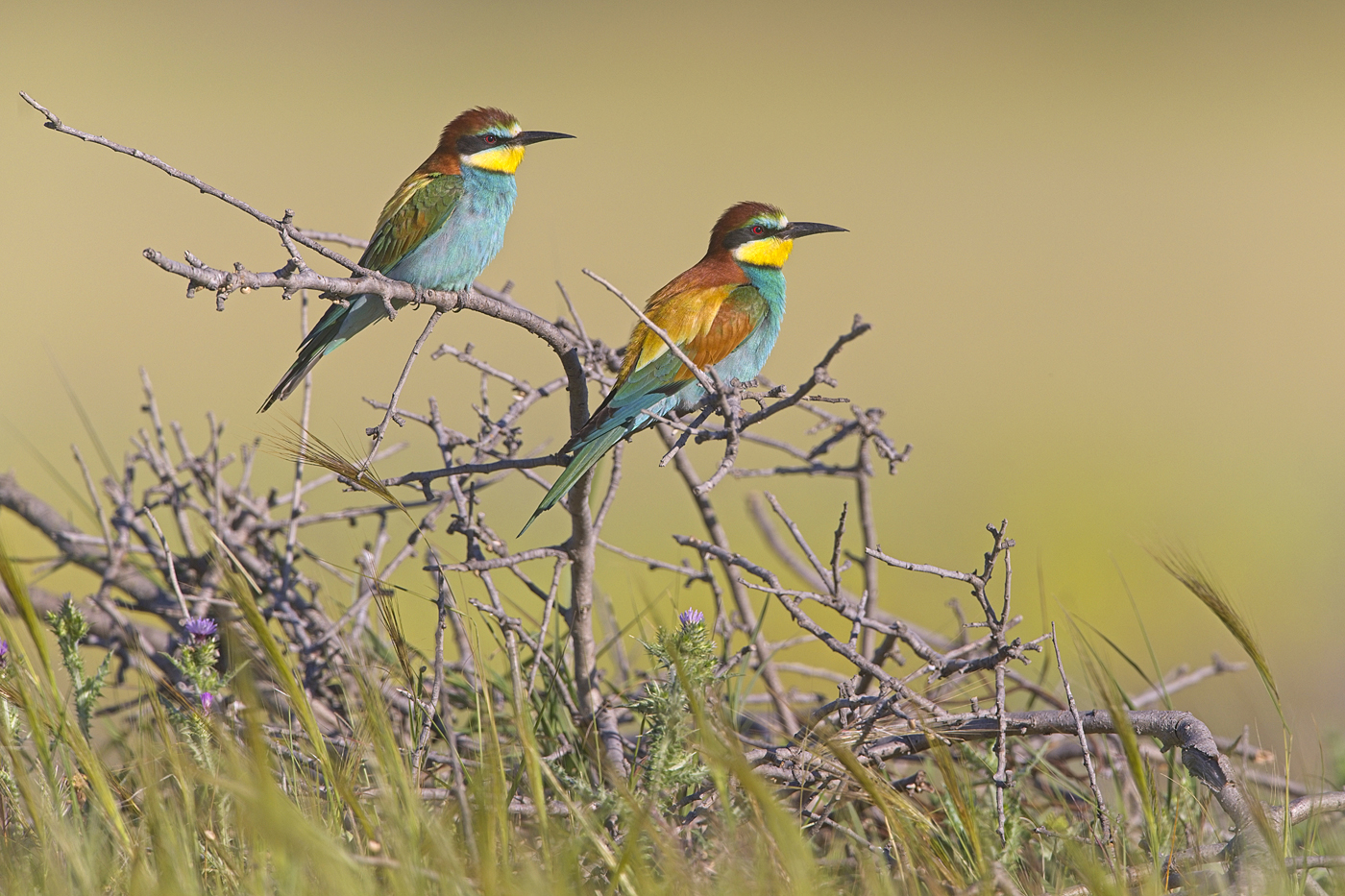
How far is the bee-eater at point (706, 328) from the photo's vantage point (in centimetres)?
191

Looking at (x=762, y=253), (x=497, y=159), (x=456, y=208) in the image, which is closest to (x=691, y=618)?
(x=762, y=253)

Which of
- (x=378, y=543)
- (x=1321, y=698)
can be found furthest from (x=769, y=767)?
(x=1321, y=698)

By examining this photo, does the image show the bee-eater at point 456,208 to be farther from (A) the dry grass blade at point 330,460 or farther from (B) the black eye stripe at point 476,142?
(A) the dry grass blade at point 330,460

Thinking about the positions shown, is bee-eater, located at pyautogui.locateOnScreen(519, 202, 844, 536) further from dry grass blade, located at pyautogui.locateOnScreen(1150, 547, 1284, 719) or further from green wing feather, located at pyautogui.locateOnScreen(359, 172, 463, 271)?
dry grass blade, located at pyautogui.locateOnScreen(1150, 547, 1284, 719)

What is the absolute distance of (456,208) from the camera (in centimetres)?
271

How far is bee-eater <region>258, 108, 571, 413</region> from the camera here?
269 centimetres

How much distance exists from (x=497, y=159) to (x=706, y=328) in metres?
0.79

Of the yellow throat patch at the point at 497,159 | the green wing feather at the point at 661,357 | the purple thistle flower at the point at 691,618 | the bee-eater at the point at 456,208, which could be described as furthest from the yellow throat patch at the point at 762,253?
the purple thistle flower at the point at 691,618

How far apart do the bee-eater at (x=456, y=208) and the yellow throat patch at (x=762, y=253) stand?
490 mm

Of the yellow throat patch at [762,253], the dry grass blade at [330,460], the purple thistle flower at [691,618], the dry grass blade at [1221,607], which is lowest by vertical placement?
the dry grass blade at [1221,607]

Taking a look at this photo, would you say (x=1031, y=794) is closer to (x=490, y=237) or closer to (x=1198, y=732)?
(x=1198, y=732)

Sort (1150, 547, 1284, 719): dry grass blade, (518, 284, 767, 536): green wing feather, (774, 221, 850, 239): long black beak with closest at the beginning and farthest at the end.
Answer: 1. (1150, 547, 1284, 719): dry grass blade
2. (518, 284, 767, 536): green wing feather
3. (774, 221, 850, 239): long black beak

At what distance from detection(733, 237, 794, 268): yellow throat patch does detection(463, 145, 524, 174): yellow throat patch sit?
61cm

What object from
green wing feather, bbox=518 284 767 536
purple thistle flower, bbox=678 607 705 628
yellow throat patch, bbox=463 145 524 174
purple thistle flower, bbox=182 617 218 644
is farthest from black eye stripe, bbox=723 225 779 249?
purple thistle flower, bbox=182 617 218 644
